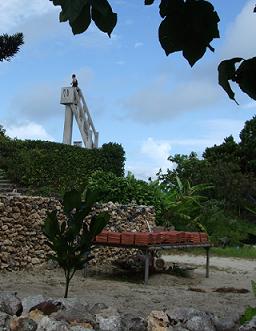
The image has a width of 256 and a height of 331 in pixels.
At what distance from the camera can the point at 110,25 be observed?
5.90ft

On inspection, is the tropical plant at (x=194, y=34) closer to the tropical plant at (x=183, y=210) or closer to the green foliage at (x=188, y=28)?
the green foliage at (x=188, y=28)

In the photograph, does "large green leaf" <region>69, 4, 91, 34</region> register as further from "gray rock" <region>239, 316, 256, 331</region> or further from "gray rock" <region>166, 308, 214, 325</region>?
"gray rock" <region>166, 308, 214, 325</region>

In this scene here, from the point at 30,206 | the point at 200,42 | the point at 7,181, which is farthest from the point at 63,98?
the point at 200,42

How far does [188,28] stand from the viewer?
1915 mm

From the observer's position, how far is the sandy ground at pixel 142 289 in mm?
6762

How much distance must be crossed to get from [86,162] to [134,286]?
11.9 metres

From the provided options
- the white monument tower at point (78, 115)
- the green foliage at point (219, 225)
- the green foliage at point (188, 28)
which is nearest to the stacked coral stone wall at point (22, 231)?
the green foliage at point (188, 28)

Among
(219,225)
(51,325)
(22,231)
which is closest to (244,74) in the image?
(51,325)

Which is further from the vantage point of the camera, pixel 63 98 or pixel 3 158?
pixel 63 98

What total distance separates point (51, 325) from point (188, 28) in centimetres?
261

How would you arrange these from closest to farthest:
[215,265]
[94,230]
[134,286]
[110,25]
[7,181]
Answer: [110,25] < [94,230] < [134,286] < [215,265] < [7,181]

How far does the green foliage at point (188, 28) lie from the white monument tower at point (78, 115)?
2267 cm

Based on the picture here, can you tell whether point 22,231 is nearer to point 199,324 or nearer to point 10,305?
point 10,305

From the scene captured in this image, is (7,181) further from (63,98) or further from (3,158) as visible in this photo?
(63,98)
